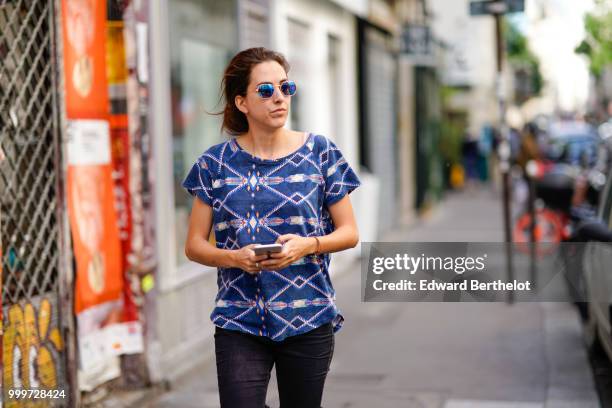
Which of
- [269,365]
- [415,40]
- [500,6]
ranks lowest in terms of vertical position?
[269,365]

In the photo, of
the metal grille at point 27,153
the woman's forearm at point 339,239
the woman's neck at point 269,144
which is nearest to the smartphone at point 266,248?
the woman's forearm at point 339,239

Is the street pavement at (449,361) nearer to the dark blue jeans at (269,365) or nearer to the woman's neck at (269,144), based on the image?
the dark blue jeans at (269,365)

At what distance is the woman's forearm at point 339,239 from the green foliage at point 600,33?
18.2 feet

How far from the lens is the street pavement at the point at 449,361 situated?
640 cm

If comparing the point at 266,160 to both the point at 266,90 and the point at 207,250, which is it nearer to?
the point at 266,90

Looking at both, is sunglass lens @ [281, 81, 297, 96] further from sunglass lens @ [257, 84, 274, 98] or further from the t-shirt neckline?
the t-shirt neckline

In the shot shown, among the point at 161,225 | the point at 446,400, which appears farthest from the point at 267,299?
the point at 161,225

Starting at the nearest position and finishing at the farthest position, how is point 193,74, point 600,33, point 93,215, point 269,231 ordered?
point 269,231 → point 93,215 → point 193,74 → point 600,33

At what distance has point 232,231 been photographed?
3406 millimetres

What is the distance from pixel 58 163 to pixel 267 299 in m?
2.51

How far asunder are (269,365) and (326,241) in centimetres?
48

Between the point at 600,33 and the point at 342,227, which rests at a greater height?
the point at 600,33

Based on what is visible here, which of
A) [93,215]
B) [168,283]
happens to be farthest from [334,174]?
[168,283]

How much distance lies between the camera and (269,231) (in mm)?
3340
